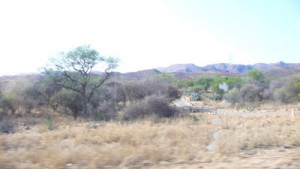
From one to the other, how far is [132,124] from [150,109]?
13.7 m

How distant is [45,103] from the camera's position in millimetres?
49062

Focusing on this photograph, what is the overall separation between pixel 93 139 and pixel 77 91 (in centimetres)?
3022

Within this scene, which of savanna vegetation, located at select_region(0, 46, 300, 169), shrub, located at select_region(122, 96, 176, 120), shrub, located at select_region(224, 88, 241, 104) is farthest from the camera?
shrub, located at select_region(224, 88, 241, 104)

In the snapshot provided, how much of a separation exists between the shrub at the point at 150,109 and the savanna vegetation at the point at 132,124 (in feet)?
0.29

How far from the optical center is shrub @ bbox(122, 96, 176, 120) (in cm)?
3366

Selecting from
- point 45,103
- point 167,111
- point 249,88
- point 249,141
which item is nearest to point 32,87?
point 45,103

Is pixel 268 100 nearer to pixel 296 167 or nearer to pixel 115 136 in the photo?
pixel 115 136

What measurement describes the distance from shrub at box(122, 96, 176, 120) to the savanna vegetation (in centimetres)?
9

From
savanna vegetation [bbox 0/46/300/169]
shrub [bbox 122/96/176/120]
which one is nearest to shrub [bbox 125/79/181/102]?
savanna vegetation [bbox 0/46/300/169]

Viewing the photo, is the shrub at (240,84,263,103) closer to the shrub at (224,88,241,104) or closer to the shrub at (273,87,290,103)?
the shrub at (224,88,241,104)

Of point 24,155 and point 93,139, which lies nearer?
point 24,155

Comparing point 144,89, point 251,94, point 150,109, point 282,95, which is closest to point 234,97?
point 251,94

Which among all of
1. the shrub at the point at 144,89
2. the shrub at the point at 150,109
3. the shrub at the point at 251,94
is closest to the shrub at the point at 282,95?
the shrub at the point at 251,94

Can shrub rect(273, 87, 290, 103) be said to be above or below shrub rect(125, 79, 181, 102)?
below
